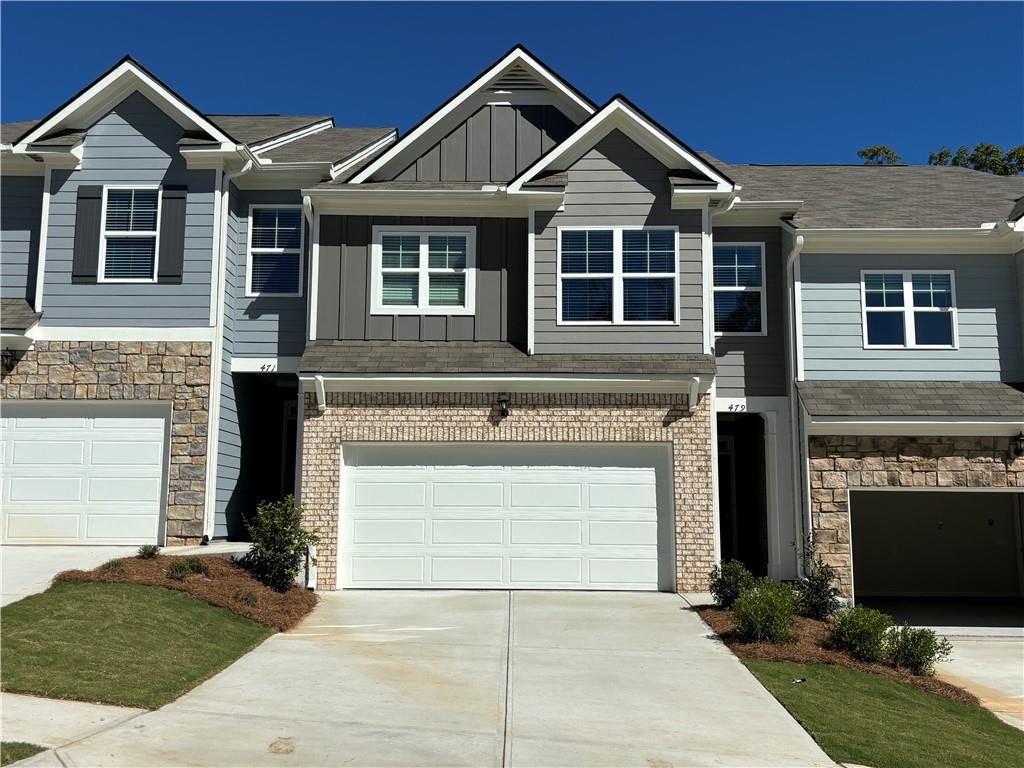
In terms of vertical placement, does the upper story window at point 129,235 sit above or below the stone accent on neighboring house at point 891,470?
above

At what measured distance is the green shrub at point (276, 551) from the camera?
1278 centimetres

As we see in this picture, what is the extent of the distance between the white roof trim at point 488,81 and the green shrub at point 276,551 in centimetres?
626

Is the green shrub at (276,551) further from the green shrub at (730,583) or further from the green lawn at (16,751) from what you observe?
the green lawn at (16,751)

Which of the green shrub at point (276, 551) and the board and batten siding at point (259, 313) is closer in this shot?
the green shrub at point (276, 551)

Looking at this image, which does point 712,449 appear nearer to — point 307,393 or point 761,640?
point 761,640

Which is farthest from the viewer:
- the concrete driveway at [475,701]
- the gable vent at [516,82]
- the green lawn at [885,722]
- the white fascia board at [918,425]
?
the gable vent at [516,82]

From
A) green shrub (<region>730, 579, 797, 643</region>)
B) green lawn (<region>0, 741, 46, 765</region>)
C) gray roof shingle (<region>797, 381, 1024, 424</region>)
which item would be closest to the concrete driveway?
green lawn (<region>0, 741, 46, 765</region>)

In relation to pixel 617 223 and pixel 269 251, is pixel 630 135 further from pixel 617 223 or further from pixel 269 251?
pixel 269 251

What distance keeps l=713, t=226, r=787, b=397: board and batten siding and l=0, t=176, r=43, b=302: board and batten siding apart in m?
11.7

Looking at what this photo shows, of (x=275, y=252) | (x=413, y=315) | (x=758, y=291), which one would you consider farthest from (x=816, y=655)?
(x=275, y=252)

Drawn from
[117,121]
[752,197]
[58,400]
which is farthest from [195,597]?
[752,197]

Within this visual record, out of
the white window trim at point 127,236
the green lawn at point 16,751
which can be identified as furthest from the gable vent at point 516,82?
the green lawn at point 16,751

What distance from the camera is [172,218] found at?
50.3 feet

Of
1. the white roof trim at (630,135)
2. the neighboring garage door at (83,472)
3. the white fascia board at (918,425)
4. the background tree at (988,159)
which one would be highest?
the background tree at (988,159)
